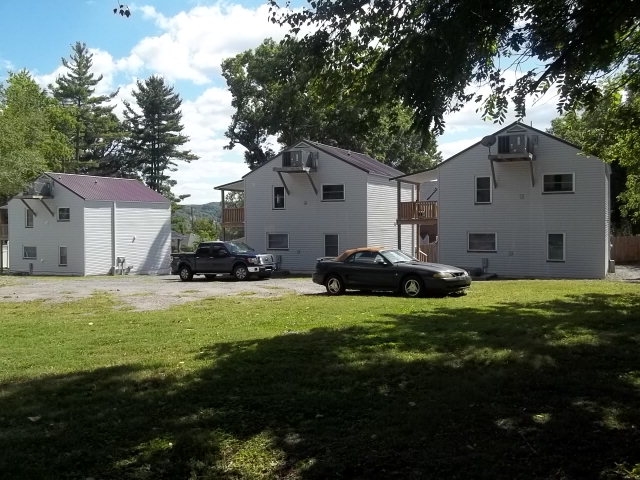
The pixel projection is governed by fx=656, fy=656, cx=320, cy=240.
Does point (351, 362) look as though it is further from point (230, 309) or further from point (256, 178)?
point (256, 178)

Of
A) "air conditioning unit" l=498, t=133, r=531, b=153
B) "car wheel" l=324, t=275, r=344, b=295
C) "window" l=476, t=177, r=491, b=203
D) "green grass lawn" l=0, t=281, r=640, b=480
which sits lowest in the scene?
"green grass lawn" l=0, t=281, r=640, b=480

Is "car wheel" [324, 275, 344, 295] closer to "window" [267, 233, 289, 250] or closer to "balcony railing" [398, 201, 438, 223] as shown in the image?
"balcony railing" [398, 201, 438, 223]

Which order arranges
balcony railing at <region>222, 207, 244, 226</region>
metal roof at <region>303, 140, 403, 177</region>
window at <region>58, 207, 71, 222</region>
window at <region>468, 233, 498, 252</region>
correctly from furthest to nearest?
window at <region>58, 207, 71, 222</region> → balcony railing at <region>222, 207, 244, 226</region> → metal roof at <region>303, 140, 403, 177</region> → window at <region>468, 233, 498, 252</region>

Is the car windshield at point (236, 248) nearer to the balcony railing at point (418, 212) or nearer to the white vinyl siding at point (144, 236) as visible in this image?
the balcony railing at point (418, 212)

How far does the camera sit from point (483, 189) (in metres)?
30.8

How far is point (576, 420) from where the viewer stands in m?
5.30

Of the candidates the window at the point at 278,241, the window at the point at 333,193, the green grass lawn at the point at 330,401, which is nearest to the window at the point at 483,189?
the window at the point at 333,193

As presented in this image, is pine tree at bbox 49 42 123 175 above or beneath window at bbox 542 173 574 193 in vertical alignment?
above

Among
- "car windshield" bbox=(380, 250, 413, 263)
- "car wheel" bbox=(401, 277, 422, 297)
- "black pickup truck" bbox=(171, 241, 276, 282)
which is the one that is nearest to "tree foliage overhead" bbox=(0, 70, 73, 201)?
"black pickup truck" bbox=(171, 241, 276, 282)

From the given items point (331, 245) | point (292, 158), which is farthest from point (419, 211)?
point (292, 158)

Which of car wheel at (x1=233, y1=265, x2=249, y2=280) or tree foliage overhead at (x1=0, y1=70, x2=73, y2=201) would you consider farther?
tree foliage overhead at (x1=0, y1=70, x2=73, y2=201)

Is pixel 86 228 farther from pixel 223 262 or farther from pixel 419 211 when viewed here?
pixel 419 211

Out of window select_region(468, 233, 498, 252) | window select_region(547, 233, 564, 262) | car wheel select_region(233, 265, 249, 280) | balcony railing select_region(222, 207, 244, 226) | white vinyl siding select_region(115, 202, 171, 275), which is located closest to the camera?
car wheel select_region(233, 265, 249, 280)

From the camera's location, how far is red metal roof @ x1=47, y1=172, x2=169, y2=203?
4056 centimetres
